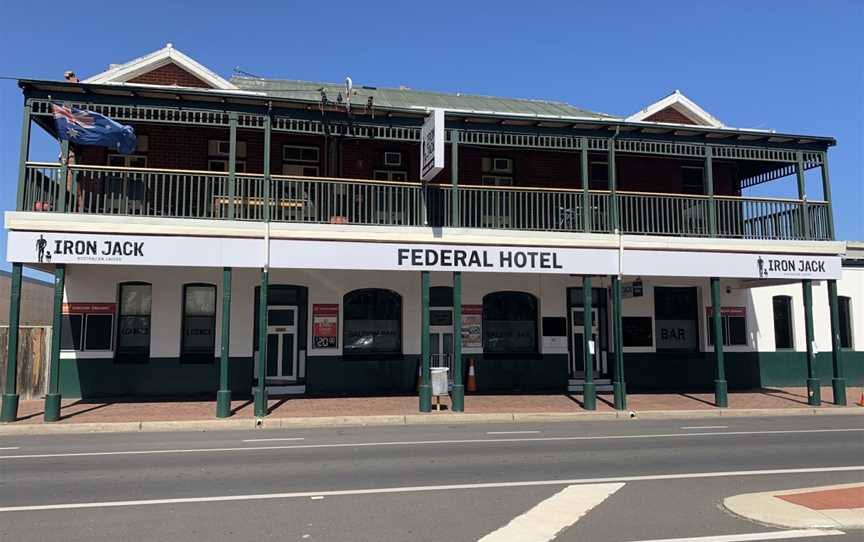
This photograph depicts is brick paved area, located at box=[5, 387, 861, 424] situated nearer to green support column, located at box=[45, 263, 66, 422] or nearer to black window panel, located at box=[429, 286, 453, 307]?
green support column, located at box=[45, 263, 66, 422]

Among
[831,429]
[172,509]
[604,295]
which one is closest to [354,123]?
[604,295]

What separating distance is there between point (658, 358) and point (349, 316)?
8.93m

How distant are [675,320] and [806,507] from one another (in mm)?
14040

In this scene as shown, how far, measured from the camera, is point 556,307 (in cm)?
1881

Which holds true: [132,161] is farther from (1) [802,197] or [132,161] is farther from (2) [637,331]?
(1) [802,197]

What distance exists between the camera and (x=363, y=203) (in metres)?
18.0

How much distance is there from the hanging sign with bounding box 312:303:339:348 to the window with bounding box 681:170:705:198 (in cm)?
1150

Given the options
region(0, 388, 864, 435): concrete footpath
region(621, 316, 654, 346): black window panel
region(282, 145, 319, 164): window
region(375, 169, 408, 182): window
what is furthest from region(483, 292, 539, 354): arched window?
region(282, 145, 319, 164): window

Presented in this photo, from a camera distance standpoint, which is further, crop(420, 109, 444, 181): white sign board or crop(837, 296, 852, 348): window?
crop(837, 296, 852, 348): window

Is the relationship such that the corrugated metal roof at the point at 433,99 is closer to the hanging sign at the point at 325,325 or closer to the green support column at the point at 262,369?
the hanging sign at the point at 325,325

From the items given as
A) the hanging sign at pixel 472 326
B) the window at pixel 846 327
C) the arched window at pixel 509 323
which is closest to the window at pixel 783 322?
the window at pixel 846 327

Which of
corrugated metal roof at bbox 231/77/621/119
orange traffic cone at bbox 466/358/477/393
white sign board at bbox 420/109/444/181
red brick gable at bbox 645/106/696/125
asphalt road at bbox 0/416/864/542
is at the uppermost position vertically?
corrugated metal roof at bbox 231/77/621/119

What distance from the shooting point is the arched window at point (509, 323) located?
18578 mm

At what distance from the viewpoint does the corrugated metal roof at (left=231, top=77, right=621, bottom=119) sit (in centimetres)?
2064
